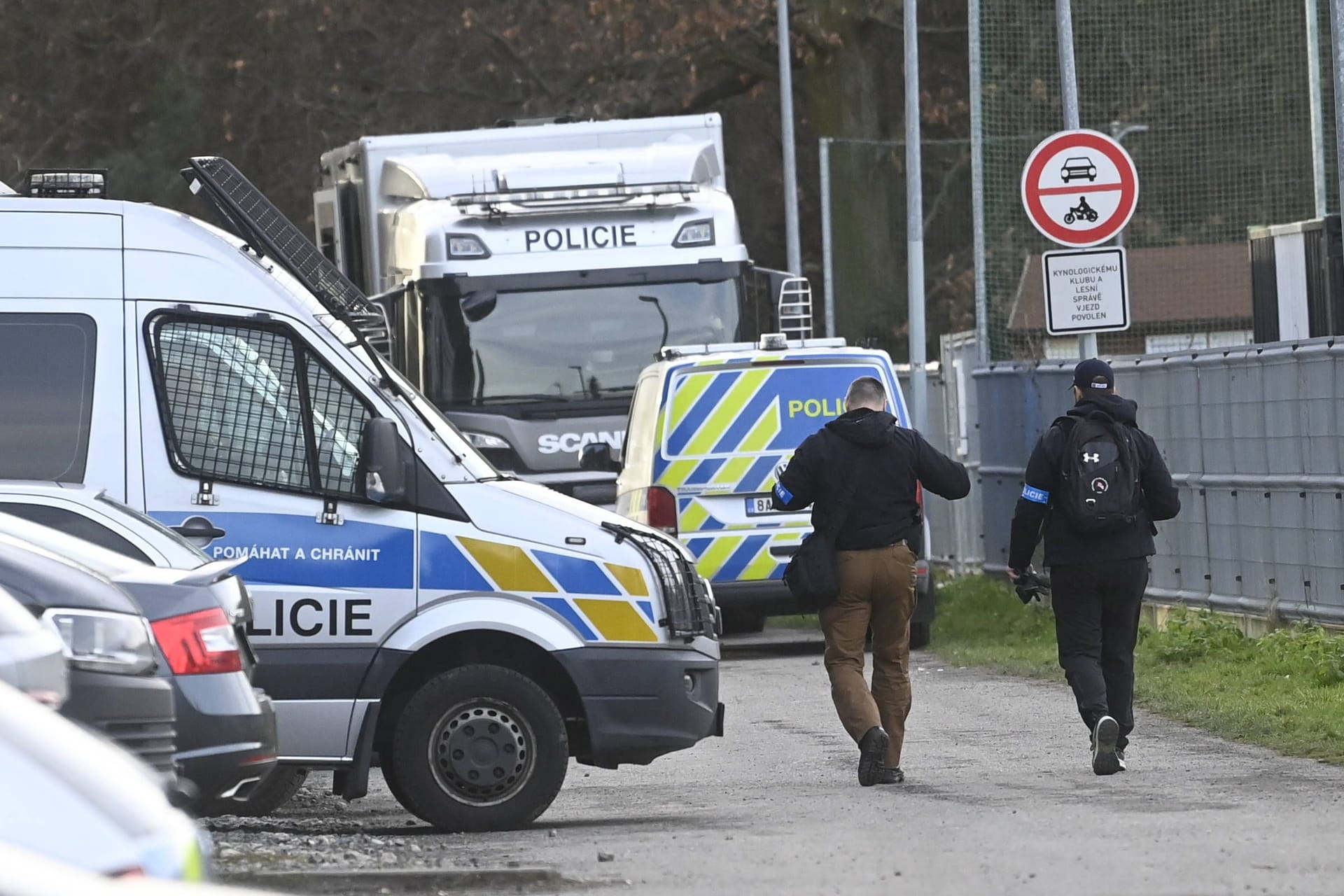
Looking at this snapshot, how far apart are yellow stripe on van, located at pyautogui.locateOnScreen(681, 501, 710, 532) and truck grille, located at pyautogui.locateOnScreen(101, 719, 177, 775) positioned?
9229 millimetres

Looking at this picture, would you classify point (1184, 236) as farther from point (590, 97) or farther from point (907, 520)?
point (907, 520)

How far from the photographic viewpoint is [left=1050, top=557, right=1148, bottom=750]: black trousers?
1071 centimetres

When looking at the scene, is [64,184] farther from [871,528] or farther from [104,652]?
[871,528]

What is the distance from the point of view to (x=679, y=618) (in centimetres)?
962

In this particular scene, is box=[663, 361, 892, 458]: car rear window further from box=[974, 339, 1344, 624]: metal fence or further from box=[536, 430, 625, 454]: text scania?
box=[974, 339, 1344, 624]: metal fence

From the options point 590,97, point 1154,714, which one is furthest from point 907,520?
point 590,97

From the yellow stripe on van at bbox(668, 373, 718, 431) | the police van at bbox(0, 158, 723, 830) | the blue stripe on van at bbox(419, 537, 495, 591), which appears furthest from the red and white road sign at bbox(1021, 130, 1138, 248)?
the blue stripe on van at bbox(419, 537, 495, 591)

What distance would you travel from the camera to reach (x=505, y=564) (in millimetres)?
9344

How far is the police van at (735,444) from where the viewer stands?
1614 cm

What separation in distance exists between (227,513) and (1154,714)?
568 centimetres

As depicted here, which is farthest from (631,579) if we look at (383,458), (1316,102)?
(1316,102)

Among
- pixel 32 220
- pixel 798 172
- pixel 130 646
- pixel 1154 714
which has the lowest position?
pixel 1154 714

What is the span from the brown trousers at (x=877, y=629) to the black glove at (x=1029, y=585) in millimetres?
512

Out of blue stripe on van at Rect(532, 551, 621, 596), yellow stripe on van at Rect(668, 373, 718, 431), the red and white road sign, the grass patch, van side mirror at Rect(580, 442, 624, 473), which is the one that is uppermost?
the red and white road sign
